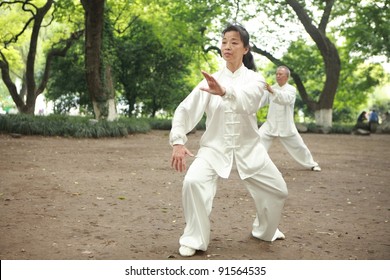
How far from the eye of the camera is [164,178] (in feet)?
27.7

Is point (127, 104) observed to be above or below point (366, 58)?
below

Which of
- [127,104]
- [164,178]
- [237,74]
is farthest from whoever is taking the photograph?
[127,104]

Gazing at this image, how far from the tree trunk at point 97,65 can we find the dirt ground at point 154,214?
812cm

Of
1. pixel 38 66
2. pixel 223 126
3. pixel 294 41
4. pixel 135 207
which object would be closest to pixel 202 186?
pixel 223 126

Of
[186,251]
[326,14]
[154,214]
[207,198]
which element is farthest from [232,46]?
[326,14]

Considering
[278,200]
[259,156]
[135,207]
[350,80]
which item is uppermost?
[350,80]

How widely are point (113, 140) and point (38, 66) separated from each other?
90.0 ft

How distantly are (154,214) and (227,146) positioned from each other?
1.85 meters

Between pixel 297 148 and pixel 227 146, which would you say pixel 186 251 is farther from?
pixel 297 148

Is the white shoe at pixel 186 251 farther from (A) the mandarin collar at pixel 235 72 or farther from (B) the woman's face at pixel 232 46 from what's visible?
(B) the woman's face at pixel 232 46

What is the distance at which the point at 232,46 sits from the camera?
3.89m

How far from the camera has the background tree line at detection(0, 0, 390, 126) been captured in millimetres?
24500

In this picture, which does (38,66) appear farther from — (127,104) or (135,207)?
(135,207)

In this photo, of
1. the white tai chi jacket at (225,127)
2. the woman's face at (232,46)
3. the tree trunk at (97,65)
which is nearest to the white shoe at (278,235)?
the white tai chi jacket at (225,127)
